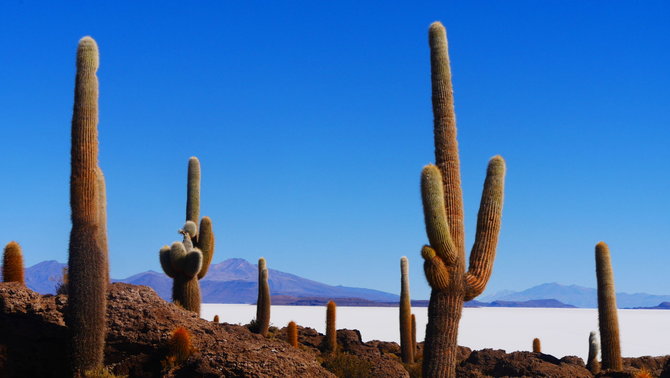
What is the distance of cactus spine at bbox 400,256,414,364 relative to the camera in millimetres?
24797

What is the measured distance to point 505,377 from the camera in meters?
19.4

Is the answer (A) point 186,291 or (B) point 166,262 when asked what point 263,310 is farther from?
(B) point 166,262

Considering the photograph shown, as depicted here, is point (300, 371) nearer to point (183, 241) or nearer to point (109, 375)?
point (109, 375)

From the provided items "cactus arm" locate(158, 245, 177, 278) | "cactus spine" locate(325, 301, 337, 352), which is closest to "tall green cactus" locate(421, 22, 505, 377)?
"cactus arm" locate(158, 245, 177, 278)

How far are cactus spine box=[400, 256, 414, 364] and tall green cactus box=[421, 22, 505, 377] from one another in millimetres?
10807

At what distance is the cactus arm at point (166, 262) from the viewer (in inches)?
829

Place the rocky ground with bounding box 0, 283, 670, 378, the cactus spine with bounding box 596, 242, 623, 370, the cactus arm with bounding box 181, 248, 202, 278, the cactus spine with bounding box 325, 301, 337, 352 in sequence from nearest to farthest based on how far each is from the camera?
the rocky ground with bounding box 0, 283, 670, 378
the cactus arm with bounding box 181, 248, 202, 278
the cactus spine with bounding box 596, 242, 623, 370
the cactus spine with bounding box 325, 301, 337, 352

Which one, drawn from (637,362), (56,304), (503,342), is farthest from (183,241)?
(503,342)

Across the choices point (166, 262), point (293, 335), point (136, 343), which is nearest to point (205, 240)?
point (166, 262)

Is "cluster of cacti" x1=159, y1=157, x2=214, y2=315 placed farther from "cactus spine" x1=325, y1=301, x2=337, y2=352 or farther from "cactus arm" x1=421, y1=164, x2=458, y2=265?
"cactus arm" x1=421, y1=164, x2=458, y2=265

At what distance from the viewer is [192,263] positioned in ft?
67.4

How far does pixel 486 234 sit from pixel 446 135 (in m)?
1.92

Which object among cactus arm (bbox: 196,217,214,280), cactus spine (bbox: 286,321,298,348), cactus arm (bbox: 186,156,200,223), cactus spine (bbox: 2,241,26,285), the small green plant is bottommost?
the small green plant

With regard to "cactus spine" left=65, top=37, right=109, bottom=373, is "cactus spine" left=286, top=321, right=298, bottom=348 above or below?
below
